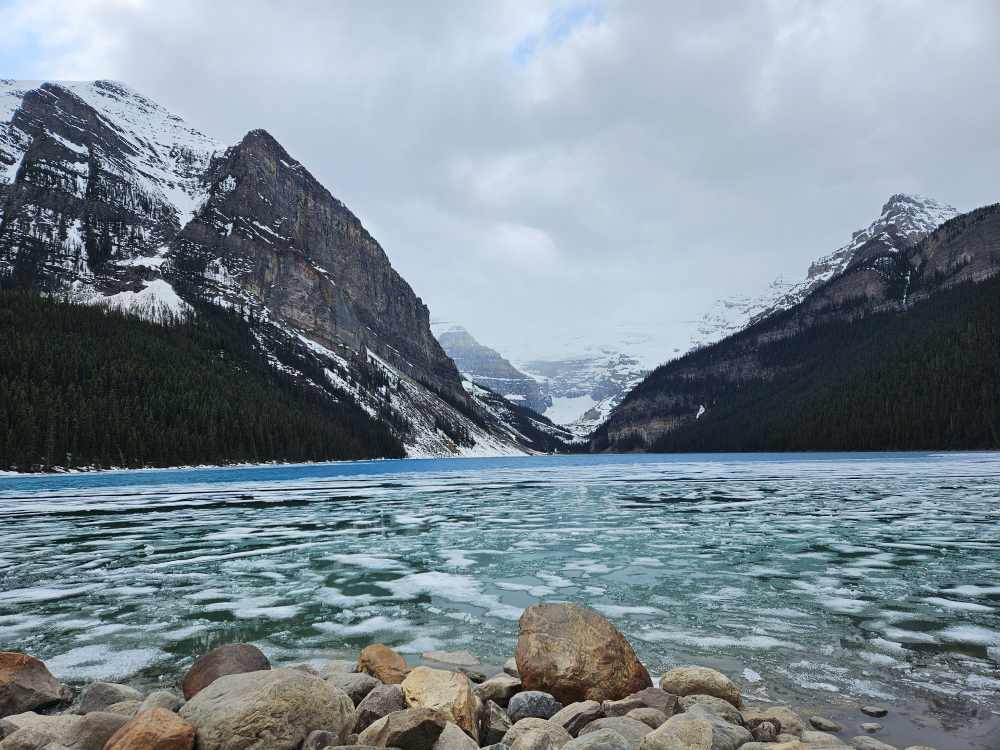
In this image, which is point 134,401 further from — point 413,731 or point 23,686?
point 413,731

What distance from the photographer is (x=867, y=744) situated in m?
6.07

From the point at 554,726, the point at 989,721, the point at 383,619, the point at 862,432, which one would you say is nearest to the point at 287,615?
the point at 383,619

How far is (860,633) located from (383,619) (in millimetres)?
8354

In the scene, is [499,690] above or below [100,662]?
above

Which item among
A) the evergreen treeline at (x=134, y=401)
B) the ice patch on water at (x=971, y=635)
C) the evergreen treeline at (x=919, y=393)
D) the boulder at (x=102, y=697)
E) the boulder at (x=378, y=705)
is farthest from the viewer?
the evergreen treeline at (x=919, y=393)

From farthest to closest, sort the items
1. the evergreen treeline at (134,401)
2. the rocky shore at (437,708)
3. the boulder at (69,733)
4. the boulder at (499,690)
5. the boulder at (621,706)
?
1. the evergreen treeline at (134,401)
2. the boulder at (499,690)
3. the boulder at (621,706)
4. the boulder at (69,733)
5. the rocky shore at (437,708)

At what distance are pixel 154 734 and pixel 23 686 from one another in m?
3.39

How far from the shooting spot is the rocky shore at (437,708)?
575cm

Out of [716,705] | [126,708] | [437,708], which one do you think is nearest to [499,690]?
[437,708]

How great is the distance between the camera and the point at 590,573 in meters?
15.7

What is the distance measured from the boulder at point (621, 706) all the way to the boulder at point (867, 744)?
2121 millimetres

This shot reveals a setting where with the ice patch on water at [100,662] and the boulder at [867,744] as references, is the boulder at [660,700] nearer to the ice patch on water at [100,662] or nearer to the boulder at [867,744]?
the boulder at [867,744]

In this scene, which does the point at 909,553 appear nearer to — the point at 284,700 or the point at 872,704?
the point at 872,704

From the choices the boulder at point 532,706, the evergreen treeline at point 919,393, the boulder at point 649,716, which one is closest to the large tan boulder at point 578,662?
the boulder at point 532,706
